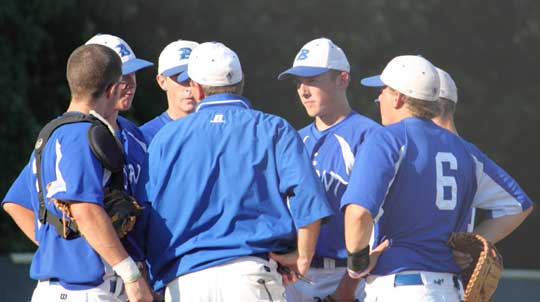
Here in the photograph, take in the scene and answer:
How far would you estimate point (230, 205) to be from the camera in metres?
5.93

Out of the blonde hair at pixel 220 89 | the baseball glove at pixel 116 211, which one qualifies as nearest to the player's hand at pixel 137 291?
the baseball glove at pixel 116 211

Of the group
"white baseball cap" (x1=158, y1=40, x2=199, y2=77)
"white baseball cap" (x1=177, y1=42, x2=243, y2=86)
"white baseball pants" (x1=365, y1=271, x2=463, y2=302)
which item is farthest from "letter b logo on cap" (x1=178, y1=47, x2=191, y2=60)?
"white baseball pants" (x1=365, y1=271, x2=463, y2=302)

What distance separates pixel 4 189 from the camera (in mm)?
15367

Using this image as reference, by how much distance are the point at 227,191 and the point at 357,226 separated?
72 cm

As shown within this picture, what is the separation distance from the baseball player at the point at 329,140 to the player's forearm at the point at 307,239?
98cm

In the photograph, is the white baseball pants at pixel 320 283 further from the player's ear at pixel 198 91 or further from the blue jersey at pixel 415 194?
the player's ear at pixel 198 91

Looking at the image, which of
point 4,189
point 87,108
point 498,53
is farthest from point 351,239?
point 498,53

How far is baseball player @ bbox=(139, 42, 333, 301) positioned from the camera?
590cm

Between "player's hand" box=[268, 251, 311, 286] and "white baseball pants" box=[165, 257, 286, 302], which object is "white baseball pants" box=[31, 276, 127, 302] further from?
"player's hand" box=[268, 251, 311, 286]

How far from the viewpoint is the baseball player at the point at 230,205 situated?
590 centimetres

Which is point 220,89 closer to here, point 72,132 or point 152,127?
point 72,132

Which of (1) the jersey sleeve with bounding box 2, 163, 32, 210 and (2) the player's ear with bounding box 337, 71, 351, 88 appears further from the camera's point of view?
(2) the player's ear with bounding box 337, 71, 351, 88

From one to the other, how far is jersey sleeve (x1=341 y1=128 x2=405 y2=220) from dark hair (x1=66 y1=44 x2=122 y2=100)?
4.48ft

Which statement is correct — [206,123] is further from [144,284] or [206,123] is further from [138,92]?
[138,92]
